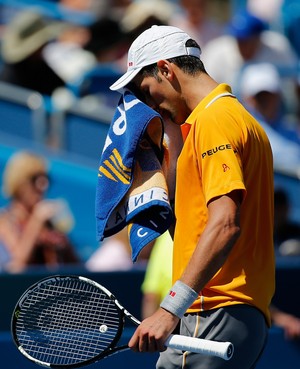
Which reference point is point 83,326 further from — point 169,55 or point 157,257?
point 157,257

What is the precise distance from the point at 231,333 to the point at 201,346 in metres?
0.18

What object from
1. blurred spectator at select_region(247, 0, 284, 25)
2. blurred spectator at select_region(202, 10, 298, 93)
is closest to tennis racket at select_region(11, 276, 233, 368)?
blurred spectator at select_region(202, 10, 298, 93)

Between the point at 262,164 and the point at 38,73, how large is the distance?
5738 millimetres

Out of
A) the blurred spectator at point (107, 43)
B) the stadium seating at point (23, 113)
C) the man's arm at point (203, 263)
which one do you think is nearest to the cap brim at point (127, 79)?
the man's arm at point (203, 263)

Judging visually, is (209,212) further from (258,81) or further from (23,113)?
(23,113)

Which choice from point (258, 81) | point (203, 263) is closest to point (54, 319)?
point (203, 263)

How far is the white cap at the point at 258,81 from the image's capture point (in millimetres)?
8609

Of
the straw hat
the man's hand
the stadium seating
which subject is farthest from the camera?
the straw hat

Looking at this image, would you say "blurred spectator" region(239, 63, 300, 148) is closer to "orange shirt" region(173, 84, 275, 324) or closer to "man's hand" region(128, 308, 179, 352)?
"orange shirt" region(173, 84, 275, 324)

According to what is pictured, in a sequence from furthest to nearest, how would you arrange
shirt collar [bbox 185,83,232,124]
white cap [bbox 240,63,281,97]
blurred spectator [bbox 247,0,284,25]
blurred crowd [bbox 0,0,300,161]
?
blurred spectator [bbox 247,0,284,25] < blurred crowd [bbox 0,0,300,161] < white cap [bbox 240,63,281,97] < shirt collar [bbox 185,83,232,124]

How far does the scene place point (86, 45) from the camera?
9789 mm

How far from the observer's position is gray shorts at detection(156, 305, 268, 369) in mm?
3736

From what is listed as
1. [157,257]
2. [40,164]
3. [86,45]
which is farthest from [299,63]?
[157,257]

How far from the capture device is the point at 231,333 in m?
3.74
